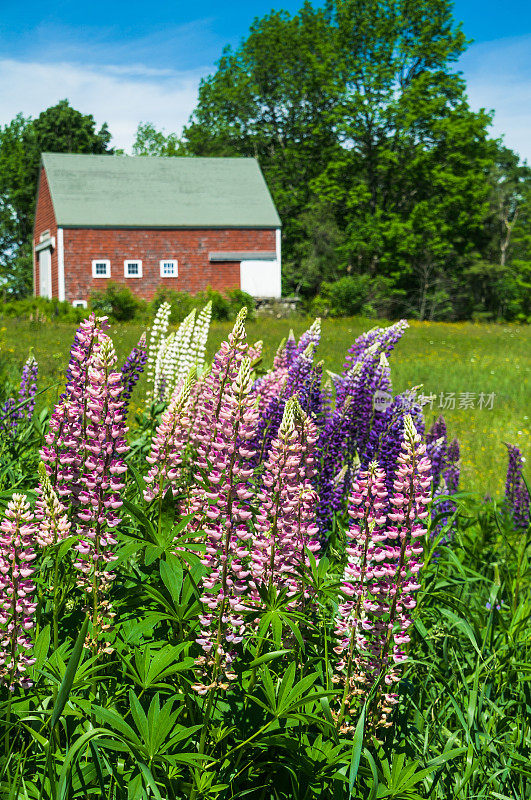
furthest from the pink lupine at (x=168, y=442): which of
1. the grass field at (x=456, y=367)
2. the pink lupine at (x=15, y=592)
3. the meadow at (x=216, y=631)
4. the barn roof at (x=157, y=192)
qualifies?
the barn roof at (x=157, y=192)

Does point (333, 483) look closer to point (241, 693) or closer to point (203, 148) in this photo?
point (241, 693)

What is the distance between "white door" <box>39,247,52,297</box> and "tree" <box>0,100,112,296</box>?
1318cm

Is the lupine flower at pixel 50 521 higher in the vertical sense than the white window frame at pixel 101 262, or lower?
lower

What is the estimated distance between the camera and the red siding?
134 feet

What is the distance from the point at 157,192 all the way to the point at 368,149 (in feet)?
55.7

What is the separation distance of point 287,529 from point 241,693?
535mm

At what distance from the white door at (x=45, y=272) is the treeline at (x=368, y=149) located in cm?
1297

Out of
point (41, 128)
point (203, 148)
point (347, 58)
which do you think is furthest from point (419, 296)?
point (41, 128)

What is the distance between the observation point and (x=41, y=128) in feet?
200

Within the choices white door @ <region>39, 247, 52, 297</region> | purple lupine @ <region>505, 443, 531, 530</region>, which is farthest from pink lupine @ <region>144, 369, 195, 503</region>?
white door @ <region>39, 247, 52, 297</region>

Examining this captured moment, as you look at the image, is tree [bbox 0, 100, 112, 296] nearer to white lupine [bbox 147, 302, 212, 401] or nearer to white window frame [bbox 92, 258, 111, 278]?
white window frame [bbox 92, 258, 111, 278]

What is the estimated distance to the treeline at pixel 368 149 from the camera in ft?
159

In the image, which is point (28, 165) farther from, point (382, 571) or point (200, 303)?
point (382, 571)

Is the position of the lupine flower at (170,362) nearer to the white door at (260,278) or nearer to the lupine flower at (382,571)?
the lupine flower at (382,571)
